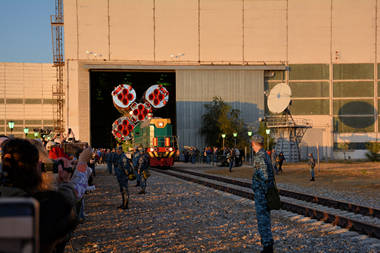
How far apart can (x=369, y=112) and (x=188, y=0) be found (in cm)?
2566

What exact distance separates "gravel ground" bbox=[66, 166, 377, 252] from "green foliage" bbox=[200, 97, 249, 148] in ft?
102

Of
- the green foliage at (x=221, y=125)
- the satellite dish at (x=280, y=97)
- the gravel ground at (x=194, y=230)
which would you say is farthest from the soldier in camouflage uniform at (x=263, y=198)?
the green foliage at (x=221, y=125)

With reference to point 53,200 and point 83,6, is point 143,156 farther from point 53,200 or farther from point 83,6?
point 83,6

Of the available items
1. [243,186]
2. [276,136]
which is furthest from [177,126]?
[243,186]

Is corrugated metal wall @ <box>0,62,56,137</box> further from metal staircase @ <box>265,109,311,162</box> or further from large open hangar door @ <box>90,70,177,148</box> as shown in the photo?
metal staircase @ <box>265,109,311,162</box>

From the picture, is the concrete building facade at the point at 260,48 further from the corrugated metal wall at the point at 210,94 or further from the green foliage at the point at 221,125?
the green foliage at the point at 221,125

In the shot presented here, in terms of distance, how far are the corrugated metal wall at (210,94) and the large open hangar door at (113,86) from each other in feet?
6.95

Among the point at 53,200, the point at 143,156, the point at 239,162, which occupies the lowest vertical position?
the point at 239,162

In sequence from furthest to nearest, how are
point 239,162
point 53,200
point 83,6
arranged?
point 83,6 < point 239,162 < point 53,200

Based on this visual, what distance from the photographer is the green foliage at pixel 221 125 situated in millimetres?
44562

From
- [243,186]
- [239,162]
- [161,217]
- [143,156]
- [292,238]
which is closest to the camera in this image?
[292,238]

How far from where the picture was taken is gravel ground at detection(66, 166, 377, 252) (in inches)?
288

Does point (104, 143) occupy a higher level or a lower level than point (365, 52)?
lower

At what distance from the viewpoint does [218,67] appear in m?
46.7
